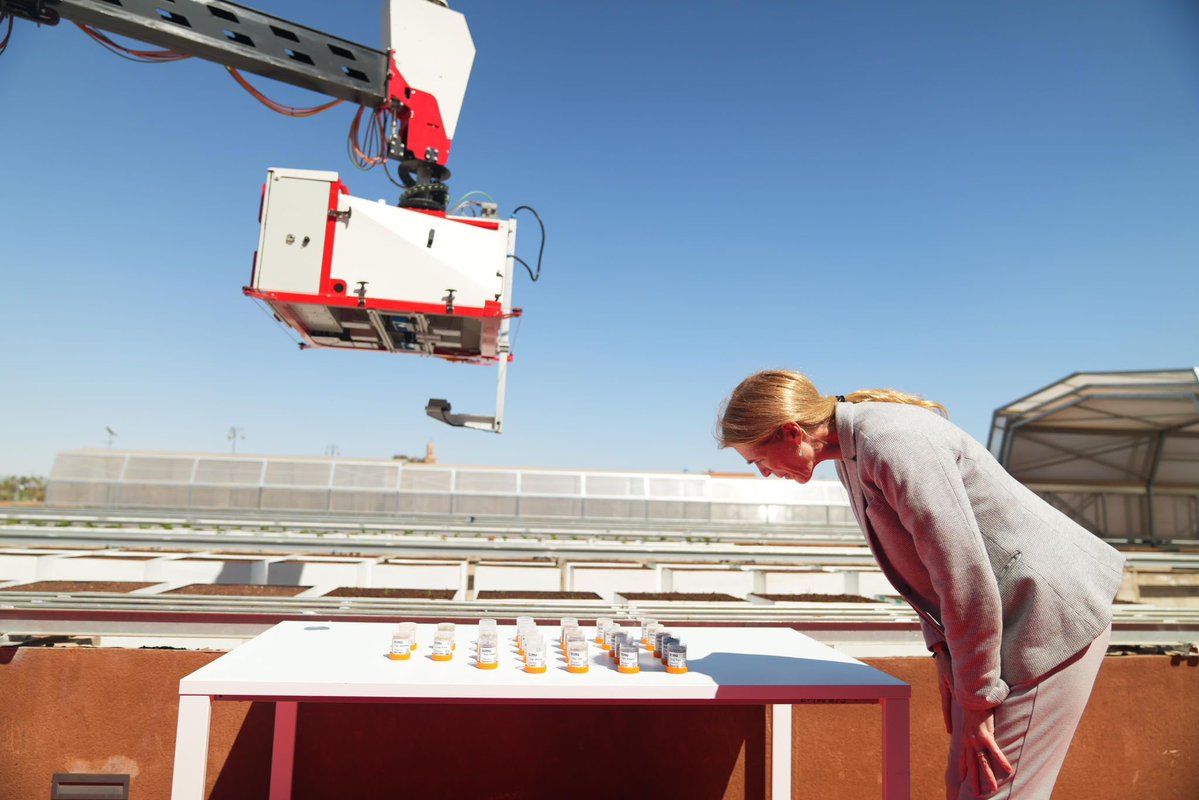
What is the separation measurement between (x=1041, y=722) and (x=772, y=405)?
95 cm

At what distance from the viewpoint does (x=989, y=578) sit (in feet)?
4.65

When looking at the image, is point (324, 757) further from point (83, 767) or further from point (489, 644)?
point (489, 644)

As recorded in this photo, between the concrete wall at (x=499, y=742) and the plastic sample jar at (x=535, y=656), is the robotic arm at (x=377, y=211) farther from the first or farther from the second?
the plastic sample jar at (x=535, y=656)

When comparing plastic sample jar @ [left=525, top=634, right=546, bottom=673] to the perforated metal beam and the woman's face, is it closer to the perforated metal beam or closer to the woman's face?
the woman's face

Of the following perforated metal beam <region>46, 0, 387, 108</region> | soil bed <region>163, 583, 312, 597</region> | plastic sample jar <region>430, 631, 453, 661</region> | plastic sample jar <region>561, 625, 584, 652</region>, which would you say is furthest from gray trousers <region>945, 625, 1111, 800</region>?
perforated metal beam <region>46, 0, 387, 108</region>

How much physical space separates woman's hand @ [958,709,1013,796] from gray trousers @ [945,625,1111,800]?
24 mm

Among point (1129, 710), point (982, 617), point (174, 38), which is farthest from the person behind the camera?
point (174, 38)

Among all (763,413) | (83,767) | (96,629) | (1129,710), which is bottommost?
(83,767)

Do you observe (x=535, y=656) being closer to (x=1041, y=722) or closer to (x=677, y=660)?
(x=677, y=660)

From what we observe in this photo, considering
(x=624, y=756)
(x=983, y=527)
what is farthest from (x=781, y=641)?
(x=983, y=527)

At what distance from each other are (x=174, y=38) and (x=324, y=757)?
12.6 feet

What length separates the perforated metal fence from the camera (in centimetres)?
1440

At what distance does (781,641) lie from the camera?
242 centimetres

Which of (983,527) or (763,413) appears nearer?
(983,527)
